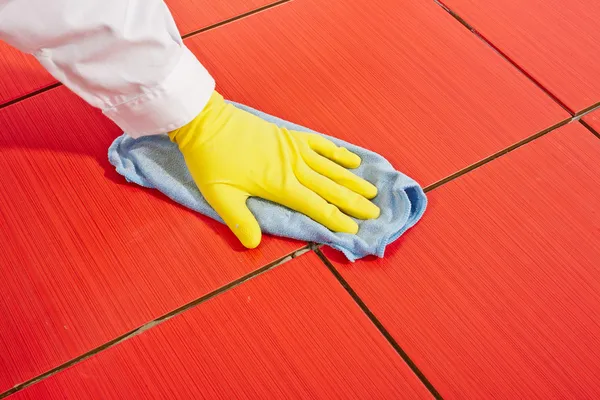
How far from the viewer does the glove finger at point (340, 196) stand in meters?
0.94

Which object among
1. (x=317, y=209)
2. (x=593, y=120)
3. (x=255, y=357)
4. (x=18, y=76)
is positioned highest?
(x=593, y=120)

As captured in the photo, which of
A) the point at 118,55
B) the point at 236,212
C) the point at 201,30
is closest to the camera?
the point at 118,55

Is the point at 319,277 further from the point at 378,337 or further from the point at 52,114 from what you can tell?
the point at 52,114

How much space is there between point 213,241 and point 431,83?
593mm

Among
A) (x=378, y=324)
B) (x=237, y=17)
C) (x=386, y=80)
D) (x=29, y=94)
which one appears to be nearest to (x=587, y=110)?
(x=386, y=80)

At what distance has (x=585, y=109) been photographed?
115 cm

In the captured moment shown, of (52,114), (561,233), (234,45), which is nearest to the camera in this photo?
(561,233)

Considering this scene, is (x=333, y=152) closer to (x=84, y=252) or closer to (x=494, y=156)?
(x=494, y=156)

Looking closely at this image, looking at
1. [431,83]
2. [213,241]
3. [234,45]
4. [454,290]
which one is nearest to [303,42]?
[234,45]

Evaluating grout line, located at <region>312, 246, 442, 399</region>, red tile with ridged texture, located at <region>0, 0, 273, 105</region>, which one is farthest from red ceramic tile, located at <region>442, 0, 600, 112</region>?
grout line, located at <region>312, 246, 442, 399</region>

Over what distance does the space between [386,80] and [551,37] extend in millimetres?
436

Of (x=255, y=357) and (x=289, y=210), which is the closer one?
(x=255, y=357)

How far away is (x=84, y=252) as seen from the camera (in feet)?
3.02

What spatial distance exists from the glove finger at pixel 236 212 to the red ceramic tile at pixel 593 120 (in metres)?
0.73
